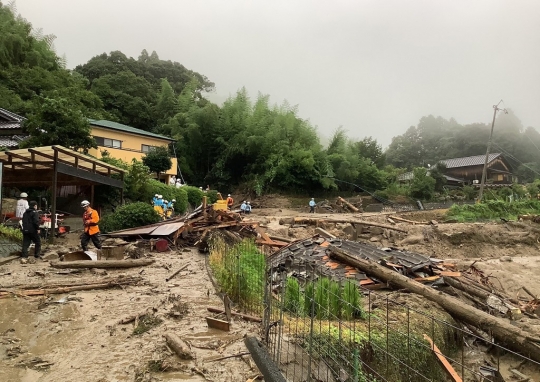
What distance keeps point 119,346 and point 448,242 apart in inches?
635

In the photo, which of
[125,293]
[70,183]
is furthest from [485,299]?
[70,183]

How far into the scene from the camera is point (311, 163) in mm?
30906

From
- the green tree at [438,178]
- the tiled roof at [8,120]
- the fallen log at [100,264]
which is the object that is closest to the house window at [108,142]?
the tiled roof at [8,120]

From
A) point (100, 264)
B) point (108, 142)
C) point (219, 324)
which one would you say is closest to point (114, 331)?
point (219, 324)

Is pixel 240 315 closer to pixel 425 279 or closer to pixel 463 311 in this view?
pixel 463 311

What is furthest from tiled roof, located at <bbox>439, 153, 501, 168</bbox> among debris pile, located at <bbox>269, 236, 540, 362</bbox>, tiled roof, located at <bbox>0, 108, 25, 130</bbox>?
tiled roof, located at <bbox>0, 108, 25, 130</bbox>

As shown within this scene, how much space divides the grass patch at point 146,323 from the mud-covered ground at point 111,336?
0.24 feet

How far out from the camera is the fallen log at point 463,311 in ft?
17.7

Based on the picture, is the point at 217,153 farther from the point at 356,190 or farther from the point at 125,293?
the point at 125,293

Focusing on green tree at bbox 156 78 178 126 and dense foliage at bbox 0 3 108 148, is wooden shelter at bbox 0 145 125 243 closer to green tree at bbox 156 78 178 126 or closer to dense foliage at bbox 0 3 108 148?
dense foliage at bbox 0 3 108 148

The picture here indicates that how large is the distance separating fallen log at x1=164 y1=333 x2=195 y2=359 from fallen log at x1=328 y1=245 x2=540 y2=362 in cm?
458

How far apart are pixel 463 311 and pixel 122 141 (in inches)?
1005

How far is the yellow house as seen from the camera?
25.8 m

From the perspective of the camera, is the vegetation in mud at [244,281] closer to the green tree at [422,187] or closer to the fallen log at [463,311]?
the fallen log at [463,311]
